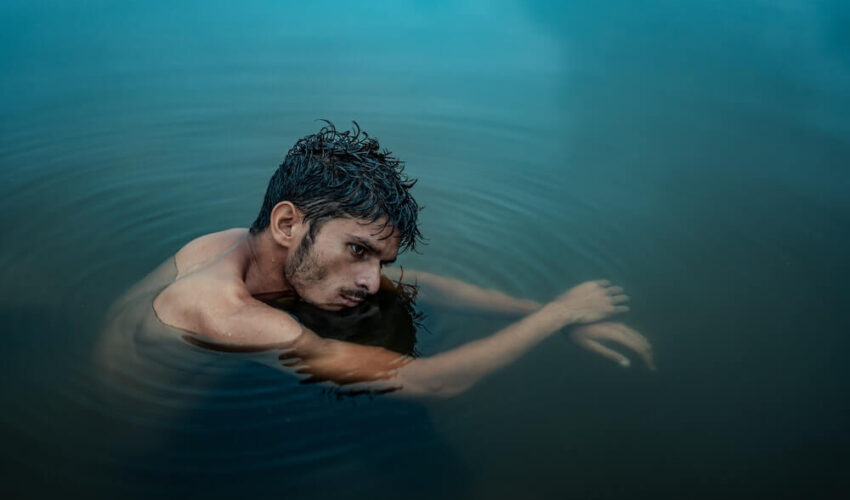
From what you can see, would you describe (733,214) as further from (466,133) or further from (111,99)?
(111,99)

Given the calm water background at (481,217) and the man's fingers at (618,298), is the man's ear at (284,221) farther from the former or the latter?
the man's fingers at (618,298)

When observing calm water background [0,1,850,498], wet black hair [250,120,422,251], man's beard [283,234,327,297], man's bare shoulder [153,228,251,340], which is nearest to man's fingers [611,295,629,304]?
calm water background [0,1,850,498]

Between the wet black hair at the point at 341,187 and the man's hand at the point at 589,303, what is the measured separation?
2.81 ft

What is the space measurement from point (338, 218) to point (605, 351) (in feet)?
4.63

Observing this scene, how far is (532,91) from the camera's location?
24.4ft

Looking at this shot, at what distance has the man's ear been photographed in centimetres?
366

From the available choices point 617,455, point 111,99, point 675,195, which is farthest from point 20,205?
point 675,195

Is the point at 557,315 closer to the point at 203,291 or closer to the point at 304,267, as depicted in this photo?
the point at 304,267

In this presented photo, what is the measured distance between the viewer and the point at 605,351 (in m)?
3.70

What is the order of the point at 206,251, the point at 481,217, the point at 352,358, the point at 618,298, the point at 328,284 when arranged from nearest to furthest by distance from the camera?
the point at 352,358 < the point at 328,284 < the point at 206,251 < the point at 618,298 < the point at 481,217

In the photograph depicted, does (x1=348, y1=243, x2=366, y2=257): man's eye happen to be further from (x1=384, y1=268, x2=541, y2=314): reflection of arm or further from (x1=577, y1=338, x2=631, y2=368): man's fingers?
(x1=577, y1=338, x2=631, y2=368): man's fingers

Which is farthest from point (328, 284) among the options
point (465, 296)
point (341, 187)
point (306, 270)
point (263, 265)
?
point (465, 296)

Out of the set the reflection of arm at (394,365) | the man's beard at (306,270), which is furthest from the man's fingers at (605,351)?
the man's beard at (306,270)

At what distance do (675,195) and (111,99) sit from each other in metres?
4.97
